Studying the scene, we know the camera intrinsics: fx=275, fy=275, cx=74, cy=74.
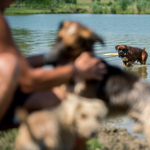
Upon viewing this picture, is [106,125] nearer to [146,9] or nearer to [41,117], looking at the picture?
[41,117]

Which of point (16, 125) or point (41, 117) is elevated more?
point (41, 117)

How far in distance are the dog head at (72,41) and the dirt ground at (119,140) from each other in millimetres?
1656

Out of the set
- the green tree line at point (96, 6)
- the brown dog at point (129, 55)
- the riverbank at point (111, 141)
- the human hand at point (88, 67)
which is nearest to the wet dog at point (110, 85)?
the human hand at point (88, 67)

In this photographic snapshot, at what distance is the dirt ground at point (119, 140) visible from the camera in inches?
155

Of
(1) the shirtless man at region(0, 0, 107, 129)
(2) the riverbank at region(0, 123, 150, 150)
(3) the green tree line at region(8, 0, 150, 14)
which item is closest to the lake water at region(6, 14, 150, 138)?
(2) the riverbank at region(0, 123, 150, 150)

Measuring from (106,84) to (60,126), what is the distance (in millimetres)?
849

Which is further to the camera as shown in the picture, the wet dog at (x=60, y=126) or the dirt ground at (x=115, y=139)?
the dirt ground at (x=115, y=139)

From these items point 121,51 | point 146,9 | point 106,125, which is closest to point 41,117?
point 106,125

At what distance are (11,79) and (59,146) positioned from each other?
2.00 feet

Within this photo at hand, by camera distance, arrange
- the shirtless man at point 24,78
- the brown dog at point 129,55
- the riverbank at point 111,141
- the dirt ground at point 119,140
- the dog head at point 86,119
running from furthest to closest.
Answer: the brown dog at point 129,55 < the dirt ground at point 119,140 < the riverbank at point 111,141 < the dog head at point 86,119 < the shirtless man at point 24,78

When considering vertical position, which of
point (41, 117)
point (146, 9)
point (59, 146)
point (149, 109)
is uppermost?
point (41, 117)

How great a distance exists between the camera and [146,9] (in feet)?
188

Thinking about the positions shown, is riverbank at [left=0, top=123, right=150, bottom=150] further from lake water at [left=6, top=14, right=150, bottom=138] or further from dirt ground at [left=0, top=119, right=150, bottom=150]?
lake water at [left=6, top=14, right=150, bottom=138]

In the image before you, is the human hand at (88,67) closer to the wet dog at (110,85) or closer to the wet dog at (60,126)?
the wet dog at (110,85)
